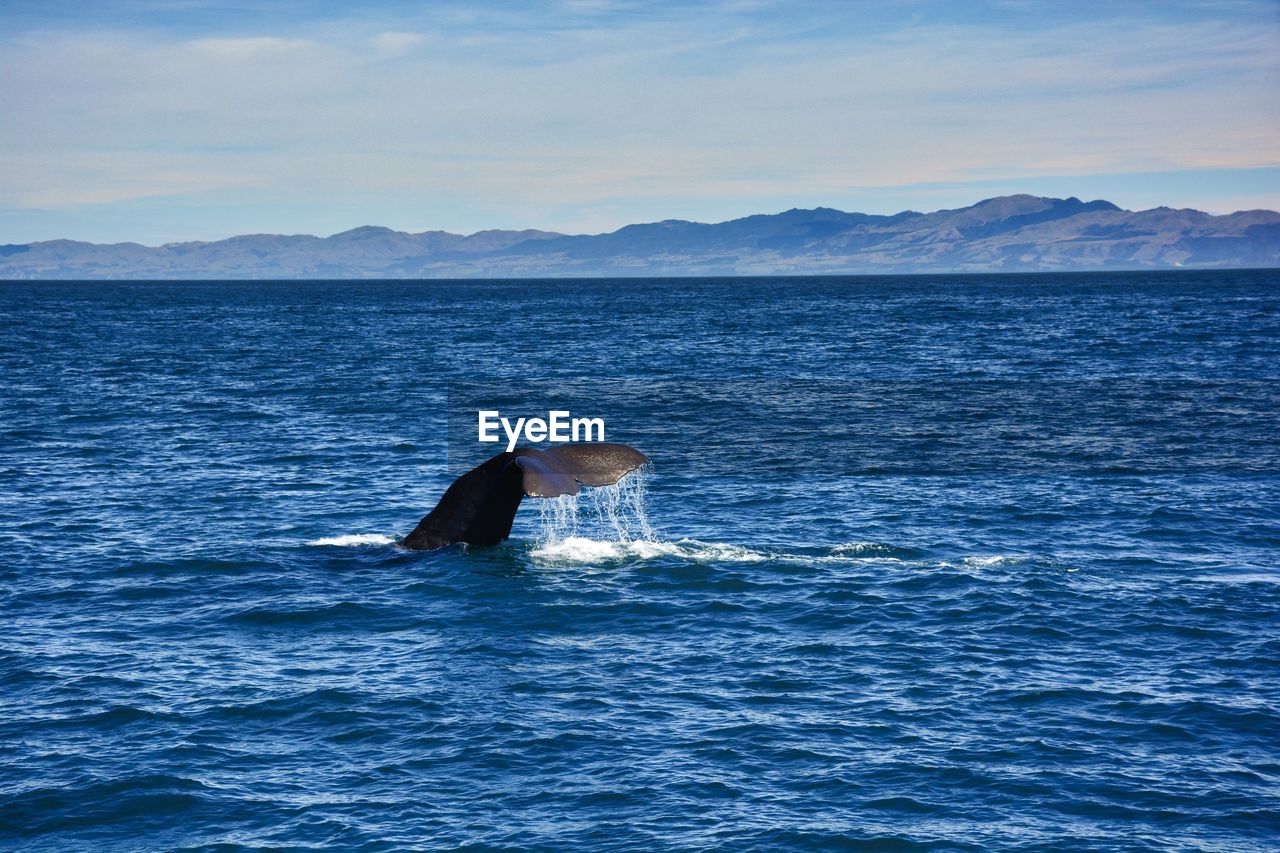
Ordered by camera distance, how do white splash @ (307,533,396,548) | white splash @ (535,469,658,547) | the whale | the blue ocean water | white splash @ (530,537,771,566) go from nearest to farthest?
A: the blue ocean water → the whale → white splash @ (530,537,771,566) → white splash @ (307,533,396,548) → white splash @ (535,469,658,547)

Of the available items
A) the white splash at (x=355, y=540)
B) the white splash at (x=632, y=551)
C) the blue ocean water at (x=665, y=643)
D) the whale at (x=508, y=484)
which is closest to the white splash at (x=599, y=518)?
the blue ocean water at (x=665, y=643)

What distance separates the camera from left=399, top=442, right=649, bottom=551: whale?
19.1 meters

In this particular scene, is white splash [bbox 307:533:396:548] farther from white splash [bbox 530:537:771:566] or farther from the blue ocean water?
white splash [bbox 530:537:771:566]

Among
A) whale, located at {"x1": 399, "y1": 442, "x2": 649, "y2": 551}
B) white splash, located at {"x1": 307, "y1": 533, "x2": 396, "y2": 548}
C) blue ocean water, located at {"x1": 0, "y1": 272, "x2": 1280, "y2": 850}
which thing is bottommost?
blue ocean water, located at {"x1": 0, "y1": 272, "x2": 1280, "y2": 850}

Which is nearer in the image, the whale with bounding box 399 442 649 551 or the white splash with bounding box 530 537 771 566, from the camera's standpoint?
the whale with bounding box 399 442 649 551

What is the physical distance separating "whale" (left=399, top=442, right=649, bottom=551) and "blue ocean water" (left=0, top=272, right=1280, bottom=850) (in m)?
0.47

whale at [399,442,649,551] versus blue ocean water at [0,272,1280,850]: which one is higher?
whale at [399,442,649,551]

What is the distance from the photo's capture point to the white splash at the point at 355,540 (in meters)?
26.6

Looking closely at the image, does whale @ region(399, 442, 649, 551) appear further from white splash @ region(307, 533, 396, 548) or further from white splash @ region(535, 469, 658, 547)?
white splash @ region(535, 469, 658, 547)

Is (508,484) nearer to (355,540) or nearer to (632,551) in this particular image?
(632,551)

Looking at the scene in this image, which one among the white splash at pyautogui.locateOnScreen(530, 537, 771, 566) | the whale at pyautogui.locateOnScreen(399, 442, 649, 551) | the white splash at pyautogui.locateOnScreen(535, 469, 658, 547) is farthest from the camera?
the white splash at pyautogui.locateOnScreen(535, 469, 658, 547)

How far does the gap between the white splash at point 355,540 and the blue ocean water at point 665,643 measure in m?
0.17

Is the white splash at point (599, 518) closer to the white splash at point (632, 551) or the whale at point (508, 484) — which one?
the white splash at point (632, 551)

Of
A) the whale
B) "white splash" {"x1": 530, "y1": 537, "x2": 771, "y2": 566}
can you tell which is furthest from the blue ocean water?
the whale
